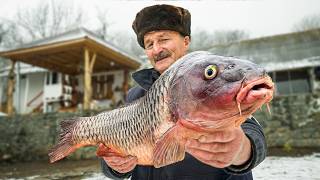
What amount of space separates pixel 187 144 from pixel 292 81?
18505 millimetres

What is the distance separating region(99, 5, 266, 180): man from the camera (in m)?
1.67

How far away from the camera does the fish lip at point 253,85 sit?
135 cm

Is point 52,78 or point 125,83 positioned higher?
point 52,78

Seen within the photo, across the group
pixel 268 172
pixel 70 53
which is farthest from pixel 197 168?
pixel 70 53

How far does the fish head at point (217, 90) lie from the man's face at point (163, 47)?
52.1 inches

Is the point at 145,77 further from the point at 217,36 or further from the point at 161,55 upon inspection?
the point at 217,36

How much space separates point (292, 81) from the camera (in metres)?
18.8

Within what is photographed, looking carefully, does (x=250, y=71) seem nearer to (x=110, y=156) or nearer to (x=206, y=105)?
(x=206, y=105)

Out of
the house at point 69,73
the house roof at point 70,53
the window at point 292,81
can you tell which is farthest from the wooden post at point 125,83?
the window at point 292,81

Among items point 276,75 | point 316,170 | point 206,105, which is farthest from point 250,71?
point 276,75

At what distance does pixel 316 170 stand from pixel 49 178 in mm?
6047

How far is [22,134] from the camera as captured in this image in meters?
13.7

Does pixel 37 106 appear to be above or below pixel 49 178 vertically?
above

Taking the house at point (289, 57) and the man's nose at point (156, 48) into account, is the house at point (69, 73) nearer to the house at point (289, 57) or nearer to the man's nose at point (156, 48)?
the house at point (289, 57)
